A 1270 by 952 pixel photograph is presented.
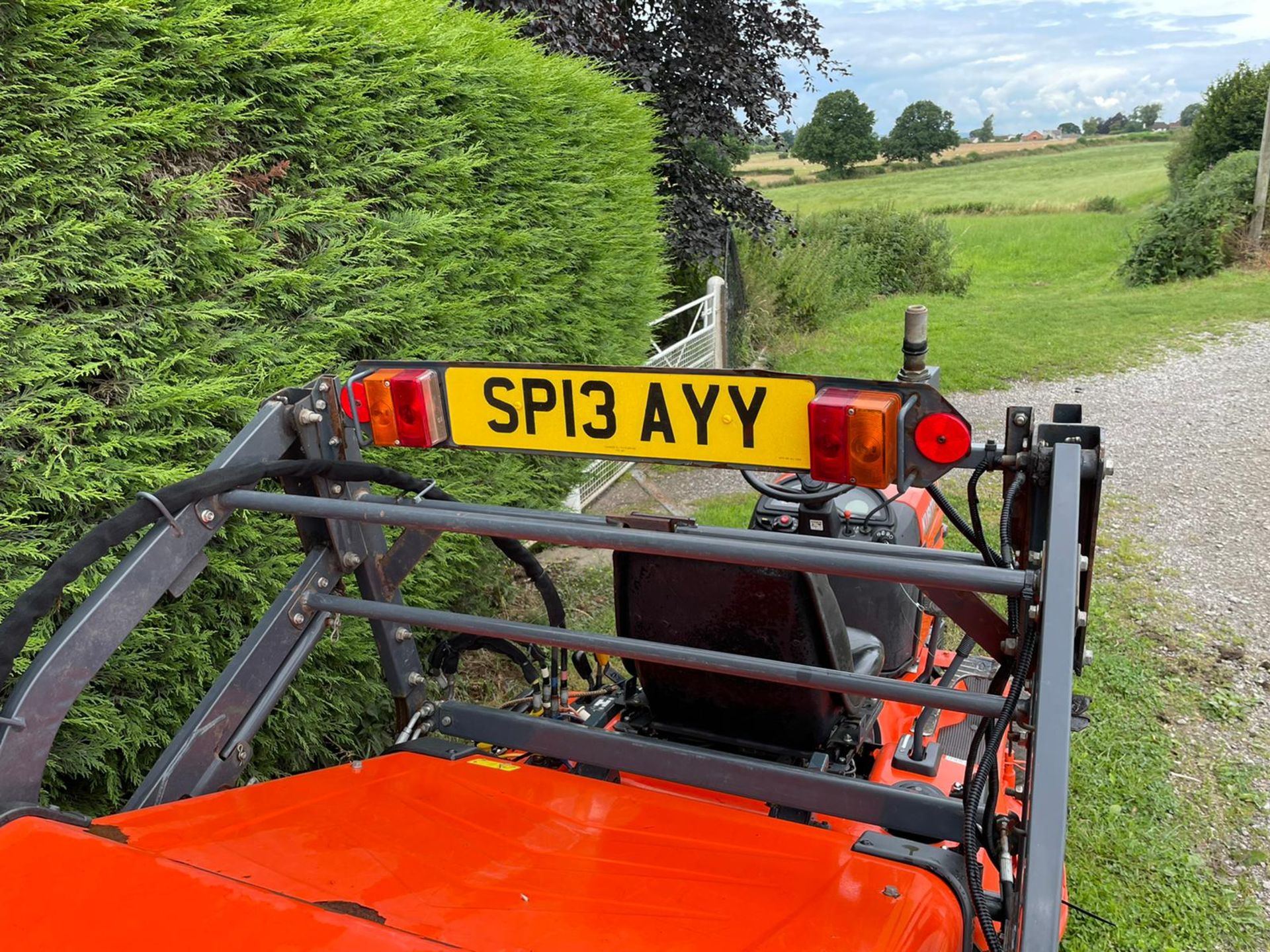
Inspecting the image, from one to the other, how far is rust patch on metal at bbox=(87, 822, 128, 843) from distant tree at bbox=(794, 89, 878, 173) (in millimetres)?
47743

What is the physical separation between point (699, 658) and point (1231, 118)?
25.1 metres

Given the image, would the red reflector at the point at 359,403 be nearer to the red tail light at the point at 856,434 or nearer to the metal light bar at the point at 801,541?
the metal light bar at the point at 801,541

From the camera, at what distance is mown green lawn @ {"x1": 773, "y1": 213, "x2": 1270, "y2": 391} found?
10.5m

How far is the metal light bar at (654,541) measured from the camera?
1456mm

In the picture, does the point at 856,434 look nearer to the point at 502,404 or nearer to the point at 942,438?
the point at 942,438

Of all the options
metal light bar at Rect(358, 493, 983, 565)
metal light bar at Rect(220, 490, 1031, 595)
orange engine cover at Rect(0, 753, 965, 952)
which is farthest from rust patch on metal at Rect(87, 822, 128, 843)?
metal light bar at Rect(358, 493, 983, 565)

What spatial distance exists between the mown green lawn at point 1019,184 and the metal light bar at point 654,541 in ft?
72.2

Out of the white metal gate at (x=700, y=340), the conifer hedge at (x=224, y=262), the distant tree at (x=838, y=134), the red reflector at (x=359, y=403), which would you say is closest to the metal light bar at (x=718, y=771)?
the red reflector at (x=359, y=403)

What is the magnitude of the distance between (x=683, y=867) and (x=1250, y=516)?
607 centimetres

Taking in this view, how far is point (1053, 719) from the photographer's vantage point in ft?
4.42

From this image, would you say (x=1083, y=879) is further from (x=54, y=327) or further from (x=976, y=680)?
(x=54, y=327)

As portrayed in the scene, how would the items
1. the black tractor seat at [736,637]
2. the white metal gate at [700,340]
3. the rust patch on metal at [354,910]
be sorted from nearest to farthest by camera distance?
the rust patch on metal at [354,910] → the black tractor seat at [736,637] → the white metal gate at [700,340]

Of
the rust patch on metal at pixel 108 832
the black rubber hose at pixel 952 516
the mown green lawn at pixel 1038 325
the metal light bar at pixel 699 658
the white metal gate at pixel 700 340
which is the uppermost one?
the black rubber hose at pixel 952 516

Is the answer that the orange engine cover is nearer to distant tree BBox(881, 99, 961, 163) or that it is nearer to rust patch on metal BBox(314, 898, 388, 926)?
rust patch on metal BBox(314, 898, 388, 926)
